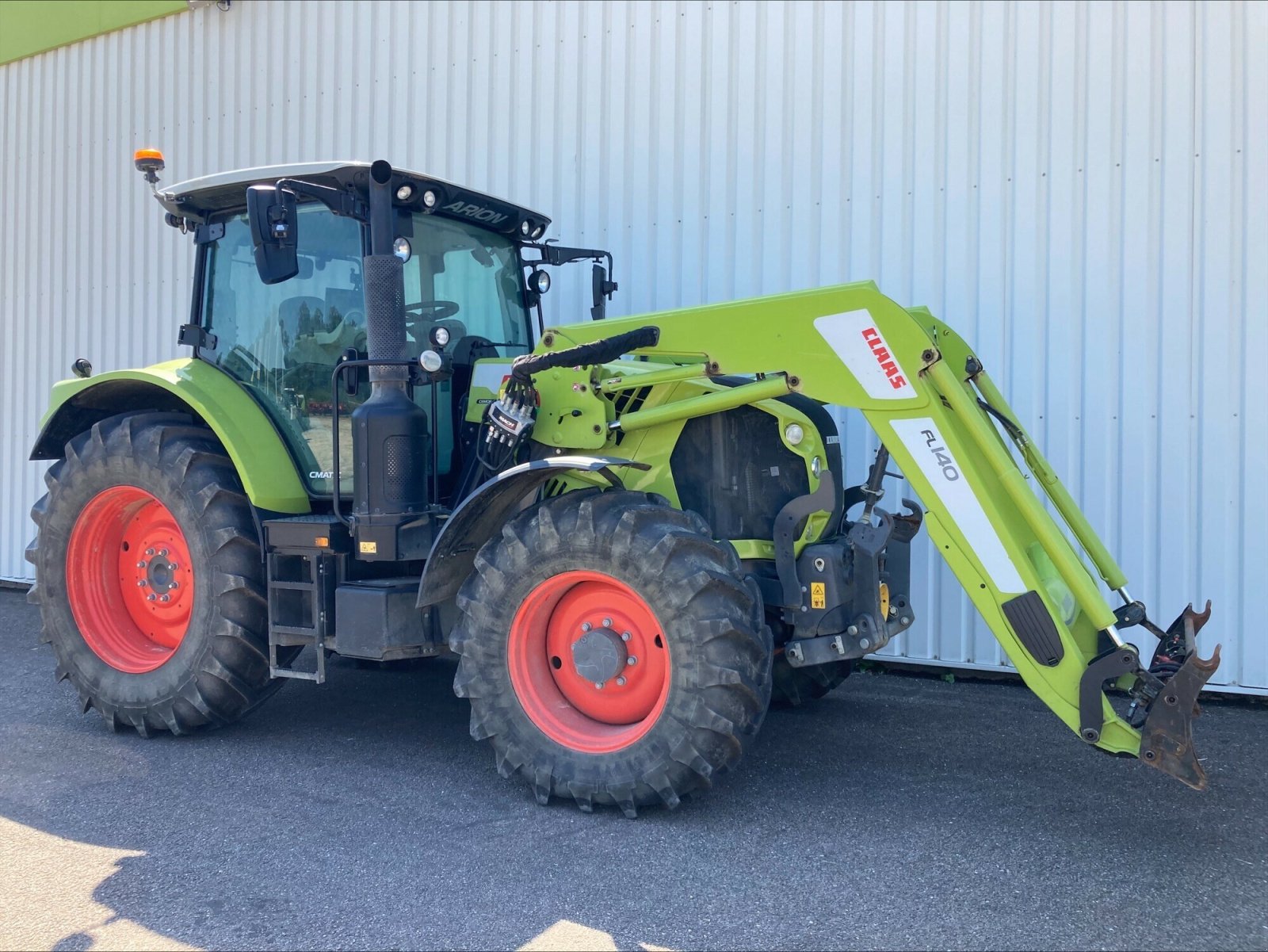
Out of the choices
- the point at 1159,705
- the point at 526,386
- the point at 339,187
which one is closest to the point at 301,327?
the point at 339,187

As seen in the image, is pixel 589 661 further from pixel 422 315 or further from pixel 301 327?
pixel 301 327

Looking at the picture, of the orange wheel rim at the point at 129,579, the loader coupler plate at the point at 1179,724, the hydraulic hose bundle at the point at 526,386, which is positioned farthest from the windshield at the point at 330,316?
the loader coupler plate at the point at 1179,724

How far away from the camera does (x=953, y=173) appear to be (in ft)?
20.2

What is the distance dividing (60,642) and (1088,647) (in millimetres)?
4699

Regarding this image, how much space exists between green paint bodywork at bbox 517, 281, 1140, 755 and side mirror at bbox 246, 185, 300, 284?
3.55 feet

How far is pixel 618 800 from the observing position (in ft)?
12.5

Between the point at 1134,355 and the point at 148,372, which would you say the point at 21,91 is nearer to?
the point at 148,372

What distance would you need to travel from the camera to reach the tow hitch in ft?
10.8

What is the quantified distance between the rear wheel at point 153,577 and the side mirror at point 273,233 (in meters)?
1.12

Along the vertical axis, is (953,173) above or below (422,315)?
above

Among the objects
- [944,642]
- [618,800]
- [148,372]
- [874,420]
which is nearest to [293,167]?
[148,372]

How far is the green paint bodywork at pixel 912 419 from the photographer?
11.9ft

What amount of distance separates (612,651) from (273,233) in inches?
83.4

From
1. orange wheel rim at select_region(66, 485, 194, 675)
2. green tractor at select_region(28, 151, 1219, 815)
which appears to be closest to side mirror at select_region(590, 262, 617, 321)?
green tractor at select_region(28, 151, 1219, 815)
